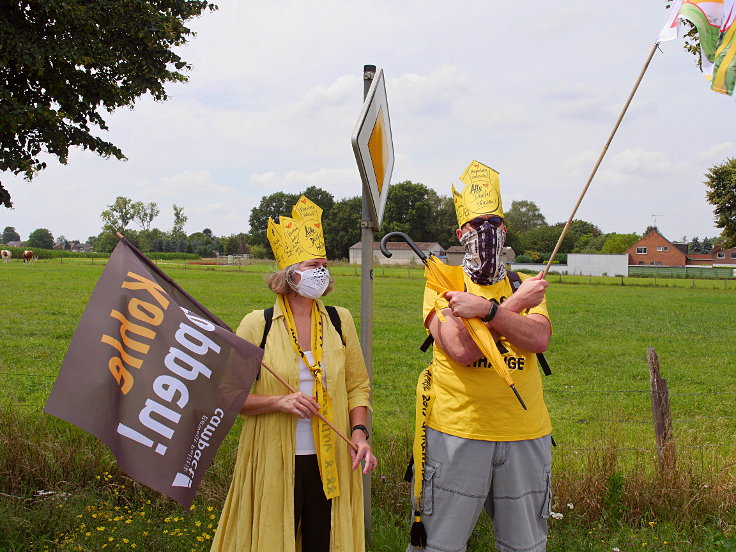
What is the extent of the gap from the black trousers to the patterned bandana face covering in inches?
46.3

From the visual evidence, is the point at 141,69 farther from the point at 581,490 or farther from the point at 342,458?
the point at 581,490

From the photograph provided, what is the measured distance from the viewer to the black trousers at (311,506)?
9.68ft

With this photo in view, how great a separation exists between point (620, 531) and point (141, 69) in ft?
17.7

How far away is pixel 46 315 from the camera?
62.1 feet

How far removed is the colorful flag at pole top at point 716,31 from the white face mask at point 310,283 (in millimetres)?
1829

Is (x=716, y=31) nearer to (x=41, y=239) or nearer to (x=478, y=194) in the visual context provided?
(x=478, y=194)

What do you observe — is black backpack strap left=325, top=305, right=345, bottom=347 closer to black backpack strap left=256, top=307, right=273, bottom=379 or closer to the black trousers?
black backpack strap left=256, top=307, right=273, bottom=379

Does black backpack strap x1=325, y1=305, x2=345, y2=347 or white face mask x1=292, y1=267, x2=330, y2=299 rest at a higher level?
white face mask x1=292, y1=267, x2=330, y2=299

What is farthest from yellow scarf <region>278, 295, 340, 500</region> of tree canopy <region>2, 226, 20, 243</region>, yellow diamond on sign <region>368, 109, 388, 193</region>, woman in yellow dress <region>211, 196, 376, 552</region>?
tree canopy <region>2, 226, 20, 243</region>

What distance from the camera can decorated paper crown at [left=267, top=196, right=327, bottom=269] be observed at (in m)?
3.16

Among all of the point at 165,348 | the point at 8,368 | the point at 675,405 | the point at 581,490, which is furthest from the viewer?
the point at 8,368

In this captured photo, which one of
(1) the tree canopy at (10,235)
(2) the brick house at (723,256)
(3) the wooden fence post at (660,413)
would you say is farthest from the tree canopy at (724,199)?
(1) the tree canopy at (10,235)

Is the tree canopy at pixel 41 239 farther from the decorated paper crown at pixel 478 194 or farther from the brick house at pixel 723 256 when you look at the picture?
the decorated paper crown at pixel 478 194

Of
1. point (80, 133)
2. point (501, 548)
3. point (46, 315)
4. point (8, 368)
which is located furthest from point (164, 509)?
point (46, 315)
